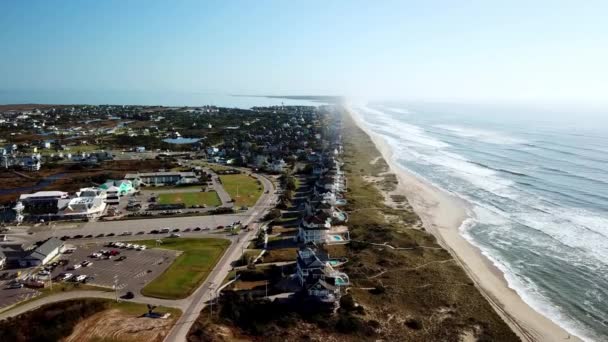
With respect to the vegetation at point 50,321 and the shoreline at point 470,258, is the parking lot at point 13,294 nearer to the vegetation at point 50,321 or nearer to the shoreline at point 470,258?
the vegetation at point 50,321

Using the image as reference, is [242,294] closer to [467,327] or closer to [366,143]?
[467,327]

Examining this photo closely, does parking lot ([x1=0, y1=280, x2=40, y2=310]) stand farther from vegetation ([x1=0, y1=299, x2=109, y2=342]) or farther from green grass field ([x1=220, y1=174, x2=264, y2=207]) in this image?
green grass field ([x1=220, y1=174, x2=264, y2=207])

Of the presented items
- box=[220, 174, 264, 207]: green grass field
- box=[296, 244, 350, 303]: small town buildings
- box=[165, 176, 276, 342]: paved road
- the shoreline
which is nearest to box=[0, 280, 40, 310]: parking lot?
box=[165, 176, 276, 342]: paved road

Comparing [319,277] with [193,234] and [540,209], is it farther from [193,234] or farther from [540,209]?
[540,209]

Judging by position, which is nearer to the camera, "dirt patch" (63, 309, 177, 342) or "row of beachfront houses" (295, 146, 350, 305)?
"dirt patch" (63, 309, 177, 342)

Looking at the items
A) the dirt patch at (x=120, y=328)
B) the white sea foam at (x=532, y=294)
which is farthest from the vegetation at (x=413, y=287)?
the dirt patch at (x=120, y=328)

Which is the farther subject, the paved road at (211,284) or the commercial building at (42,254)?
the commercial building at (42,254)
